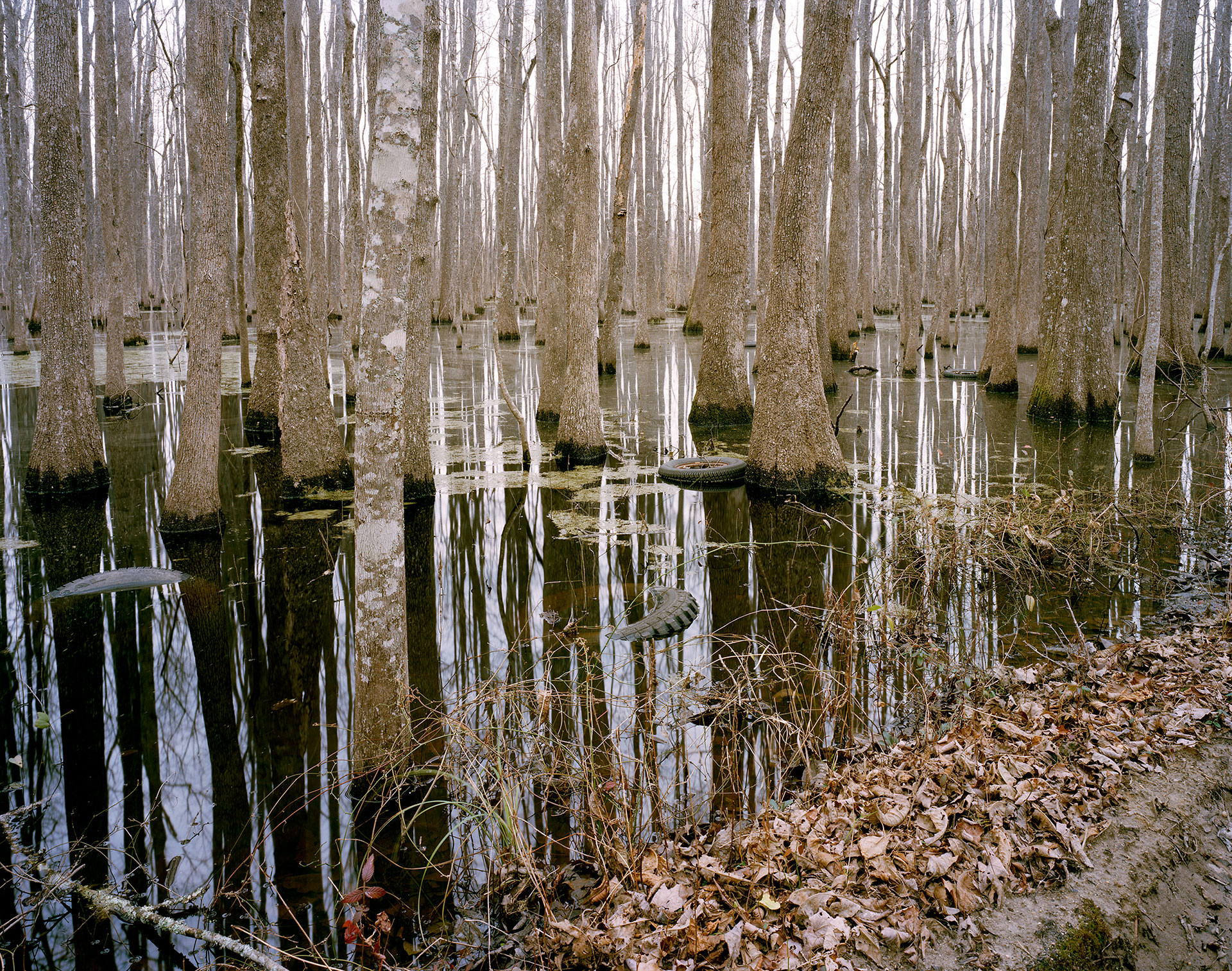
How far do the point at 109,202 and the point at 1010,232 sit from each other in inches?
612

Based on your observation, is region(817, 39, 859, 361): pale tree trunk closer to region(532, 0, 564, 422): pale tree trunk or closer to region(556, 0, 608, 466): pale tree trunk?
region(532, 0, 564, 422): pale tree trunk

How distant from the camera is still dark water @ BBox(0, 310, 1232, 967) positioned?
300 cm

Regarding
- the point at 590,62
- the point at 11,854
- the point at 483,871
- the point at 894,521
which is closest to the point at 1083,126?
the point at 590,62

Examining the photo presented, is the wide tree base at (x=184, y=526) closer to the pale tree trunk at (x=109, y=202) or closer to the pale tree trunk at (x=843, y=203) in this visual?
the pale tree trunk at (x=109, y=202)

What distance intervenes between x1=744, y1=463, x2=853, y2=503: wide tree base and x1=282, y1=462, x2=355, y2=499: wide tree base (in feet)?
13.1

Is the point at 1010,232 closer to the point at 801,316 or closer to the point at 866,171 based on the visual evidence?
the point at 866,171

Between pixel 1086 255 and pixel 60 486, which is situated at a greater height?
pixel 1086 255

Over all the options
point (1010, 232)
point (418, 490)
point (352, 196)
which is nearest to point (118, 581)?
point (418, 490)

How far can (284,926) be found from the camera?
2594mm

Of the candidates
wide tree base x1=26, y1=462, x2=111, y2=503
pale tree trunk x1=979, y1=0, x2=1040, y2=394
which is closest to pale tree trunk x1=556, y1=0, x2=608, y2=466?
wide tree base x1=26, y1=462, x2=111, y2=503

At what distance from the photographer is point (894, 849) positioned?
261cm

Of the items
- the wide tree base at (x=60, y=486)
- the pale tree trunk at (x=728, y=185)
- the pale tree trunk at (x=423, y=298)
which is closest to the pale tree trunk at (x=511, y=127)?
the pale tree trunk at (x=728, y=185)

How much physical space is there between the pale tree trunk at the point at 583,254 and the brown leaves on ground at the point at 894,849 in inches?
239

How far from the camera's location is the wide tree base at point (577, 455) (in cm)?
921
